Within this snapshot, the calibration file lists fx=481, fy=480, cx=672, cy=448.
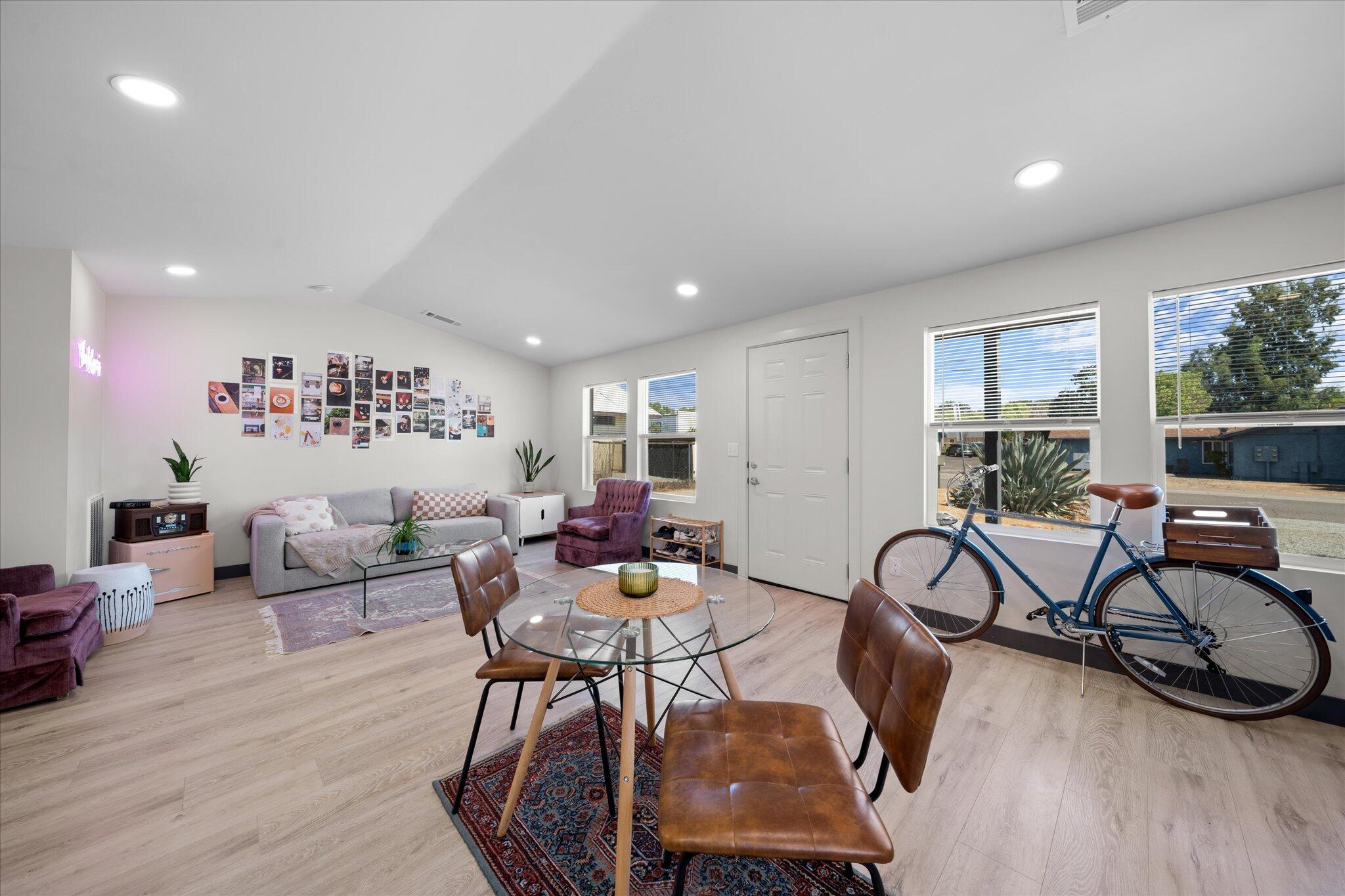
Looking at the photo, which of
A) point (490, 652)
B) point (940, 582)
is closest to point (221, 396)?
point (490, 652)

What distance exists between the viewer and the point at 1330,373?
2164 millimetres

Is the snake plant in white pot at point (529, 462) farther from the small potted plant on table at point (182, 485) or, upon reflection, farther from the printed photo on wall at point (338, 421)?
the small potted plant on table at point (182, 485)

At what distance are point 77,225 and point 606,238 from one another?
3.04 m

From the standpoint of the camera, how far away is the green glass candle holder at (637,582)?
1.75 meters

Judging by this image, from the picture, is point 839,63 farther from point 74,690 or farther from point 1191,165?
point 74,690

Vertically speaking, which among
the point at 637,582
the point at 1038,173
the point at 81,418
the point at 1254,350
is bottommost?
the point at 637,582

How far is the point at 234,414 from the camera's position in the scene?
4.61 m

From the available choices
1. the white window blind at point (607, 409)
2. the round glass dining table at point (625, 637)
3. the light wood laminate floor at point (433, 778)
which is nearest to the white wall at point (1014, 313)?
the light wood laminate floor at point (433, 778)

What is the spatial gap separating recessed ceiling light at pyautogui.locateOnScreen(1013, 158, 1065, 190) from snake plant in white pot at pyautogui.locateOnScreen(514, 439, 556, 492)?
5563 mm

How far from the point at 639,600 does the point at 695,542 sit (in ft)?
9.40

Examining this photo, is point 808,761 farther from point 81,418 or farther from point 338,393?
point 338,393

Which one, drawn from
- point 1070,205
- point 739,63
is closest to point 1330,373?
point 1070,205

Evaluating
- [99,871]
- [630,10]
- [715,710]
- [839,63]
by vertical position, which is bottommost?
[99,871]

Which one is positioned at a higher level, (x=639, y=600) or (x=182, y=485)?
(x=182, y=485)
